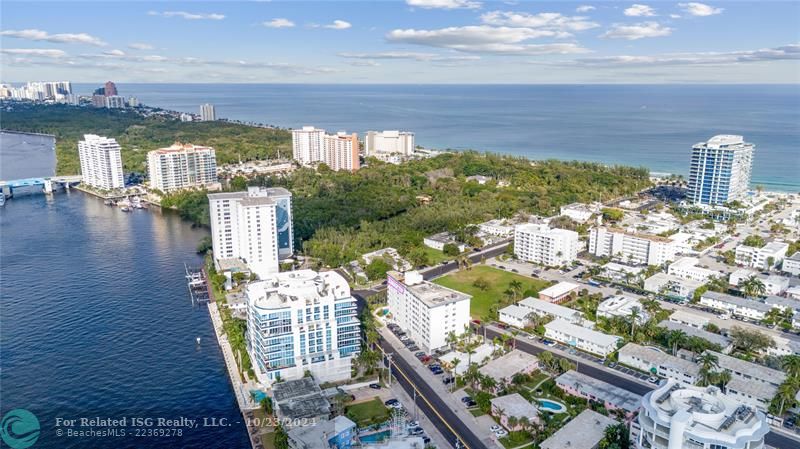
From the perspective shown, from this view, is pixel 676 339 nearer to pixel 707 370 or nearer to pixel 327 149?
pixel 707 370

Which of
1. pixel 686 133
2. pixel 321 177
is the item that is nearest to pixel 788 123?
pixel 686 133

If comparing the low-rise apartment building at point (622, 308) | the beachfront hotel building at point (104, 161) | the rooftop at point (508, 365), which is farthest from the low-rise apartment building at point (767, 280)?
the beachfront hotel building at point (104, 161)

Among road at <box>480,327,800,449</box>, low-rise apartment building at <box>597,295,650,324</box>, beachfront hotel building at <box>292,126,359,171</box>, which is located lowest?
road at <box>480,327,800,449</box>

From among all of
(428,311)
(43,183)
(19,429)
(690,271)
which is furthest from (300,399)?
(43,183)

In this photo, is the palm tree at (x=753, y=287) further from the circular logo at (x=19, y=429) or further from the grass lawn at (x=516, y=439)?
the circular logo at (x=19, y=429)

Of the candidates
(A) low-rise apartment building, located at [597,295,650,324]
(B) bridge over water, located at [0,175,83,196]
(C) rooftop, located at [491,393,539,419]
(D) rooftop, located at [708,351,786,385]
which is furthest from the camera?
(B) bridge over water, located at [0,175,83,196]

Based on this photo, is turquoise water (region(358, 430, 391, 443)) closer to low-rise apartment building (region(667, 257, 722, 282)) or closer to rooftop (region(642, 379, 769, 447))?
rooftop (region(642, 379, 769, 447))

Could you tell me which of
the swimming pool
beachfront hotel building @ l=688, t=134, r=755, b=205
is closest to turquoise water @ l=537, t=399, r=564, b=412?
the swimming pool

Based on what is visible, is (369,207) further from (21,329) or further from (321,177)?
(21,329)
